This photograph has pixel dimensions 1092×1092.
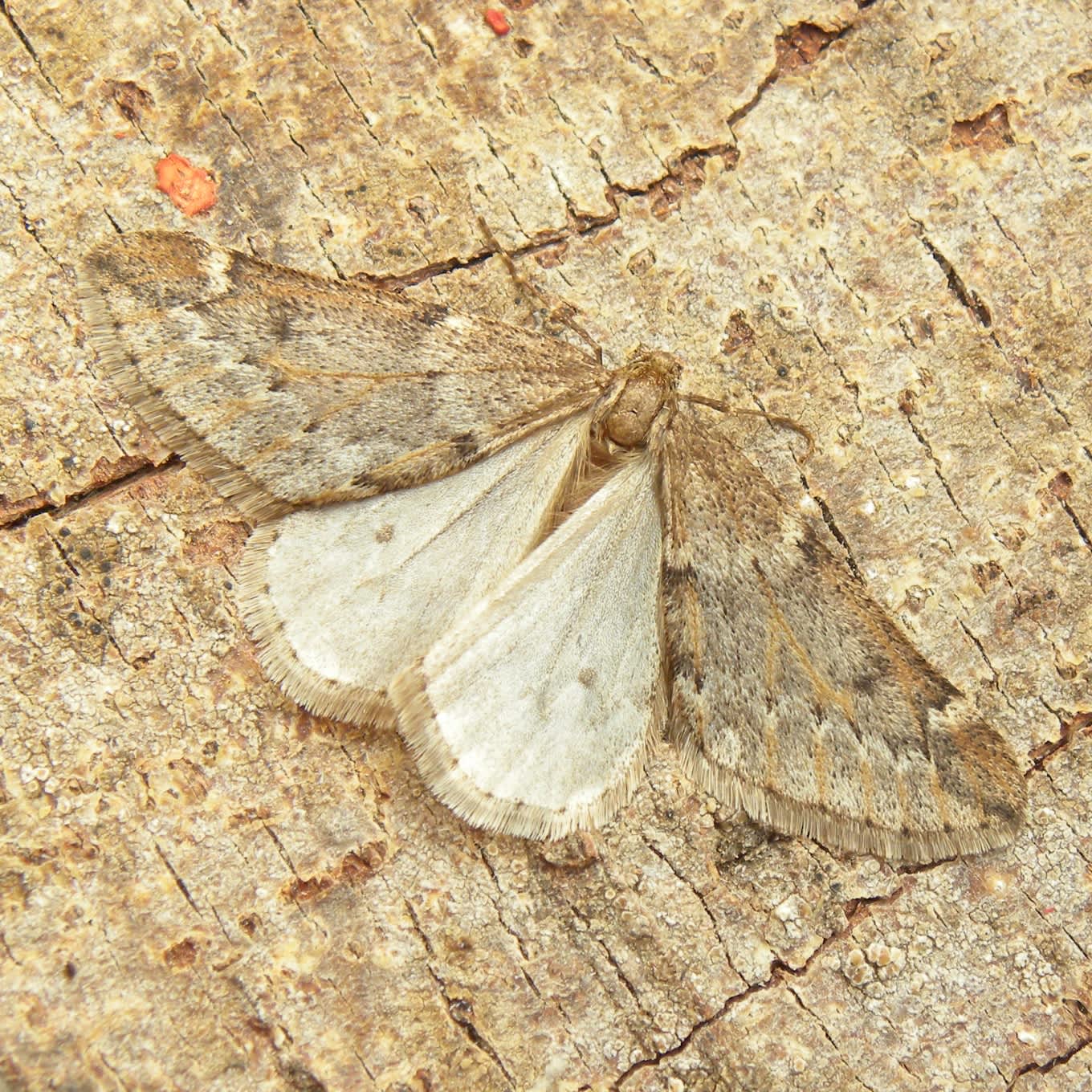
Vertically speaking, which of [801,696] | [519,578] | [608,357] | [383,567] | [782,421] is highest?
[782,421]

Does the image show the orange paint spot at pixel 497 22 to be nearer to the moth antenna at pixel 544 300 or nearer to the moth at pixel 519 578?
the moth antenna at pixel 544 300

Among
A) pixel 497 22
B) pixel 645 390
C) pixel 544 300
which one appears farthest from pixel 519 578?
pixel 497 22

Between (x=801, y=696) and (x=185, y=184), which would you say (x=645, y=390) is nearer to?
(x=801, y=696)

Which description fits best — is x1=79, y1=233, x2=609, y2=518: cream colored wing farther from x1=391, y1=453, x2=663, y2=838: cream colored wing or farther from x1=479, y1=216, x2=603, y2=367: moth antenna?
x1=391, y1=453, x2=663, y2=838: cream colored wing

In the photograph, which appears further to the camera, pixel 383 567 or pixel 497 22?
pixel 497 22

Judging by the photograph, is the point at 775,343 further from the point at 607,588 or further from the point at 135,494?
the point at 135,494

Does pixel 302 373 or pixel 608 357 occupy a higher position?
pixel 608 357
